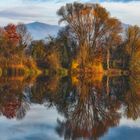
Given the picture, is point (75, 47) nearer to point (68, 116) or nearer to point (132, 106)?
point (132, 106)

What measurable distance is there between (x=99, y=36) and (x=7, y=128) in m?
46.4

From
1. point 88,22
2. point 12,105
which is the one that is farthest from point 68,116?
point 88,22

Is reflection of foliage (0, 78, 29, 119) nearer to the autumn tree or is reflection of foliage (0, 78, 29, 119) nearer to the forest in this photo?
the forest

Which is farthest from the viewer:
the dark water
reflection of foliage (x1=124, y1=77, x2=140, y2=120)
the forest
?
the forest

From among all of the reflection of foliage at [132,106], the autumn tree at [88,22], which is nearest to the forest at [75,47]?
the autumn tree at [88,22]

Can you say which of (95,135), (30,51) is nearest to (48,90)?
(95,135)

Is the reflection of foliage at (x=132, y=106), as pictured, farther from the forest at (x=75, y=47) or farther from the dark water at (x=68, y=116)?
the forest at (x=75, y=47)

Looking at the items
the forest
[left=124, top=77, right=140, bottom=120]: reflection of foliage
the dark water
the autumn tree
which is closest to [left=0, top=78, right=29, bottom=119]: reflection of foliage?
the dark water

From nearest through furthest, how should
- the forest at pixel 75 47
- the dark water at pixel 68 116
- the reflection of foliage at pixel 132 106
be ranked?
1. the dark water at pixel 68 116
2. the reflection of foliage at pixel 132 106
3. the forest at pixel 75 47

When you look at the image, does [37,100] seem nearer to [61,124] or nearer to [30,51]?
[61,124]

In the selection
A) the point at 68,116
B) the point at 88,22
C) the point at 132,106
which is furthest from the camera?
the point at 88,22

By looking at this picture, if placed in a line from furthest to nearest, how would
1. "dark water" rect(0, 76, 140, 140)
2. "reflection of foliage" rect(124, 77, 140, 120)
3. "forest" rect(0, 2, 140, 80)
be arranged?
"forest" rect(0, 2, 140, 80), "reflection of foliage" rect(124, 77, 140, 120), "dark water" rect(0, 76, 140, 140)

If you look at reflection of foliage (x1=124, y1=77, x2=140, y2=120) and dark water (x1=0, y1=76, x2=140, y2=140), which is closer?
dark water (x1=0, y1=76, x2=140, y2=140)

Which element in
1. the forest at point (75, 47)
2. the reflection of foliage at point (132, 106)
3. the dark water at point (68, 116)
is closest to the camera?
the dark water at point (68, 116)
